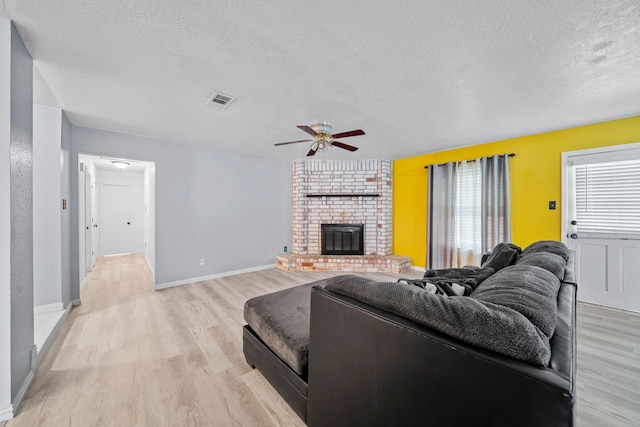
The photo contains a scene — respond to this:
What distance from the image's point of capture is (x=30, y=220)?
66.7 inches

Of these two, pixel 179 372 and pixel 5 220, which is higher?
pixel 5 220

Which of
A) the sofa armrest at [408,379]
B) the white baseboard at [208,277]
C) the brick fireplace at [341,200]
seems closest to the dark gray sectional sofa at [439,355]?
the sofa armrest at [408,379]

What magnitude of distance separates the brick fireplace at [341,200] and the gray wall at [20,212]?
365 cm

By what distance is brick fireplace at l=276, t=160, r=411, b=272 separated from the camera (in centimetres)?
515

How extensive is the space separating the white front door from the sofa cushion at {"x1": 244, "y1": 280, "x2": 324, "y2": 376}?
3.64m

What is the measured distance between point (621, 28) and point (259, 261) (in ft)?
16.5

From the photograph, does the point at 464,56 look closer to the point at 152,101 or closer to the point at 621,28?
the point at 621,28

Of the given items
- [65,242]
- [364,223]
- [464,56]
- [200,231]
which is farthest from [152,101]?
[364,223]

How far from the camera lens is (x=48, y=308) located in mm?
2590

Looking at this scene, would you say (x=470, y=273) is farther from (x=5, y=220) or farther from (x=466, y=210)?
(x=466, y=210)

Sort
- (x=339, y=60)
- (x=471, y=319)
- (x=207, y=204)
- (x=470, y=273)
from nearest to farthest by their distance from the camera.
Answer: (x=471, y=319) → (x=470, y=273) → (x=339, y=60) → (x=207, y=204)

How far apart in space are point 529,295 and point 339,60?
1786 mm

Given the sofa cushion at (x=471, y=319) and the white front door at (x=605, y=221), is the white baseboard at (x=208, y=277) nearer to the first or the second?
the sofa cushion at (x=471, y=319)

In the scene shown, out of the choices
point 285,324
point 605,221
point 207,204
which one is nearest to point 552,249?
point 285,324
